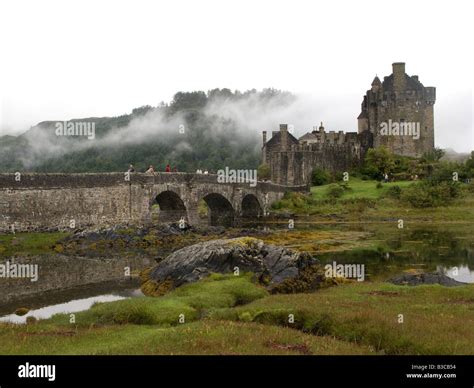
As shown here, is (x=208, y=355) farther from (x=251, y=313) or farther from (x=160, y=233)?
(x=160, y=233)

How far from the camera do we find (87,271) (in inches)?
1235

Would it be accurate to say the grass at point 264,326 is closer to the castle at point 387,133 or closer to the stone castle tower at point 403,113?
the castle at point 387,133

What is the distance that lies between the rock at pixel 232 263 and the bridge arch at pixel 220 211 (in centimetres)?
3542

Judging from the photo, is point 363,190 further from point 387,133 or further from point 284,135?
point 284,135

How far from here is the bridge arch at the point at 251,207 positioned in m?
73.4

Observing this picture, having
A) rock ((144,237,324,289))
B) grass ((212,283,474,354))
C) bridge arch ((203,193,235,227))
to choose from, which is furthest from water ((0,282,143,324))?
bridge arch ((203,193,235,227))

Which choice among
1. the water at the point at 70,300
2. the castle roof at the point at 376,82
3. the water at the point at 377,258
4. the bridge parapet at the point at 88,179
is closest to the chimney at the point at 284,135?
the castle roof at the point at 376,82

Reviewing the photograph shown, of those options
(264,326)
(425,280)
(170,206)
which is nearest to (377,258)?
(425,280)

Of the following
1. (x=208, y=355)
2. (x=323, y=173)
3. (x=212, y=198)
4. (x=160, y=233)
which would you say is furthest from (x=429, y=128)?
(x=208, y=355)

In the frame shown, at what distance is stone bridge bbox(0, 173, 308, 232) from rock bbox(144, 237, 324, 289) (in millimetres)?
15348

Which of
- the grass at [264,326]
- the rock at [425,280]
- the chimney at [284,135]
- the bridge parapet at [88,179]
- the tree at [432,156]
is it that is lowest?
the rock at [425,280]

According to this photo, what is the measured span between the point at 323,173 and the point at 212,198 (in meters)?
34.6

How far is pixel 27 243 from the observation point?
37.7m

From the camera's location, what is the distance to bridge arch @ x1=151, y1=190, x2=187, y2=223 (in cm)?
5324
